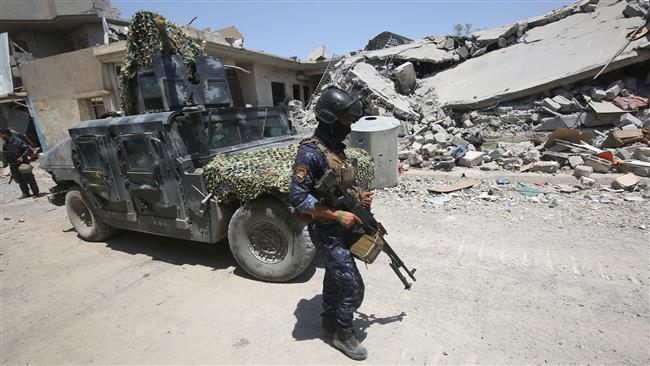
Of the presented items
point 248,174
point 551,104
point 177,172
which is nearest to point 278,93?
point 551,104

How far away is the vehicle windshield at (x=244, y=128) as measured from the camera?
170 inches

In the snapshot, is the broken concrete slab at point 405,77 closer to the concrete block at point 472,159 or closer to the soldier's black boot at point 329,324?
the concrete block at point 472,159

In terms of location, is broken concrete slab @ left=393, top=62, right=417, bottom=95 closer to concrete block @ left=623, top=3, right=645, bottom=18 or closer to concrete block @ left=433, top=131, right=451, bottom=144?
concrete block @ left=433, top=131, right=451, bottom=144

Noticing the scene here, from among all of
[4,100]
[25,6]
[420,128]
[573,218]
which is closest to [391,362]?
[573,218]

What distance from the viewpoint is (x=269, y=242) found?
3.61 metres

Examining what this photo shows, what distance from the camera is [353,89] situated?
500 inches

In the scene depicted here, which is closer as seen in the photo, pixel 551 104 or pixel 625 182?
pixel 625 182

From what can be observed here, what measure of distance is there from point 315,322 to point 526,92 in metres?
11.0

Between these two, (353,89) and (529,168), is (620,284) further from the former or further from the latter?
(353,89)

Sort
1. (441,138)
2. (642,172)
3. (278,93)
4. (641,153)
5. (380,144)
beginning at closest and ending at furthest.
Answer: (642,172) → (380,144) → (641,153) → (441,138) → (278,93)

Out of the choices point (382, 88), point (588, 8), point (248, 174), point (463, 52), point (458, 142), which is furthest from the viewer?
point (463, 52)

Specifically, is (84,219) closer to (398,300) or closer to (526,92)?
(398,300)

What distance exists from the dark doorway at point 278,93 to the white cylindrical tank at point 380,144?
10.9m

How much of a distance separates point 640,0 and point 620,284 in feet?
45.6
